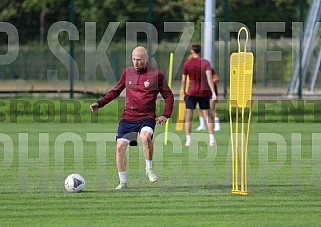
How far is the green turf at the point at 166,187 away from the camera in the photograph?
37.4 ft

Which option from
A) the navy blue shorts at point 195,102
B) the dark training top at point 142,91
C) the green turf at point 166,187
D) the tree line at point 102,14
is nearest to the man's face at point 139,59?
the dark training top at point 142,91

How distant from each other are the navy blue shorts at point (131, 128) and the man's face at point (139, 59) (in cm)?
76

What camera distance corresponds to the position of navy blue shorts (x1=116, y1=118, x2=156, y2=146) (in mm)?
14243

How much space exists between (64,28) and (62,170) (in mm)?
18223

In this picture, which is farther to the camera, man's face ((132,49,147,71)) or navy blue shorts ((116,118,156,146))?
navy blue shorts ((116,118,156,146))

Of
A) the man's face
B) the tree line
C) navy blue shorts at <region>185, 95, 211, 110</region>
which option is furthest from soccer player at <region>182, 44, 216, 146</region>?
the tree line

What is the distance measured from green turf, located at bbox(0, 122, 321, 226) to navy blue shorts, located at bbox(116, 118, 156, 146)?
2.28 feet

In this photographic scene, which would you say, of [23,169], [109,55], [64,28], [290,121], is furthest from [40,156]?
[109,55]

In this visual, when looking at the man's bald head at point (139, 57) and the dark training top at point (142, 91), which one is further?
the dark training top at point (142, 91)

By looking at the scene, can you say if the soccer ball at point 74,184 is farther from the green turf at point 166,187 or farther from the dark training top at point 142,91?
the dark training top at point 142,91

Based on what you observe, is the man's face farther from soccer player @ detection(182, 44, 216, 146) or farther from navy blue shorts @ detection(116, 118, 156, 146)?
soccer player @ detection(182, 44, 216, 146)

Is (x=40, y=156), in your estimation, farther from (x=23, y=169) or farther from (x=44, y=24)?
(x=44, y=24)

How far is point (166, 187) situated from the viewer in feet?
46.9

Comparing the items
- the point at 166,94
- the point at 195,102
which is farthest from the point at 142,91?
the point at 195,102
